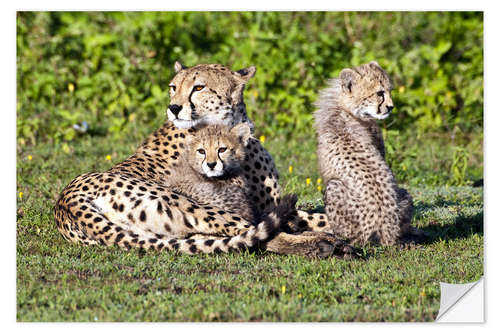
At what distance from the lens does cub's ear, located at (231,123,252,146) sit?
510cm

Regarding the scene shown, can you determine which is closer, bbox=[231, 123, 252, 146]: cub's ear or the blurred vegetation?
bbox=[231, 123, 252, 146]: cub's ear

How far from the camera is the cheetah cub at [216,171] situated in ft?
16.1

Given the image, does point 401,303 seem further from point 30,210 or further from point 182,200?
point 30,210

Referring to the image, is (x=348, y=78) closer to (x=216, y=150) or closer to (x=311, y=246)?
(x=216, y=150)

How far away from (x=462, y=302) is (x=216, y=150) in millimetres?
1712

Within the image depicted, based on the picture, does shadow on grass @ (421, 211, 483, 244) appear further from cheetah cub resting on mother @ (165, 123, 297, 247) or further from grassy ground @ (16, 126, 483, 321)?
cheetah cub resting on mother @ (165, 123, 297, 247)

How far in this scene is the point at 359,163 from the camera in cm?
482

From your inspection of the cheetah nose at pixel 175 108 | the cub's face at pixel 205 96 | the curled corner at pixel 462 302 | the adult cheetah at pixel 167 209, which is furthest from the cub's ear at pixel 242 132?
the curled corner at pixel 462 302

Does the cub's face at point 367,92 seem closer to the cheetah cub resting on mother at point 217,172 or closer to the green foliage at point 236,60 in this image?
the cheetah cub resting on mother at point 217,172

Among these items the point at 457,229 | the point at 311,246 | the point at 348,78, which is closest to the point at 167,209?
the point at 311,246

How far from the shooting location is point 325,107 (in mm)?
5117

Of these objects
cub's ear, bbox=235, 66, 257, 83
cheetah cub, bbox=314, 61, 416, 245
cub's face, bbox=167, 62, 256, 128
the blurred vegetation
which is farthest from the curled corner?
the blurred vegetation

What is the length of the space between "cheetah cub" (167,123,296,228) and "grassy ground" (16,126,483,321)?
0.49 m

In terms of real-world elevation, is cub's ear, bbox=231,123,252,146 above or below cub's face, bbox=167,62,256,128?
below
